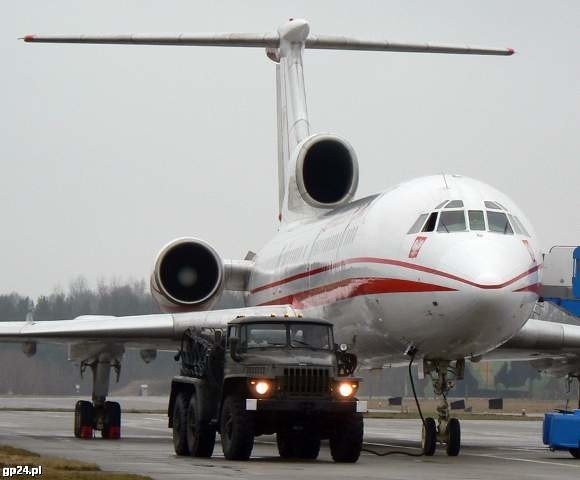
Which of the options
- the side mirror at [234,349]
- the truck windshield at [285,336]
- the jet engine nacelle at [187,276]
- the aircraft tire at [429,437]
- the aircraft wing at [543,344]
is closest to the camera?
the side mirror at [234,349]

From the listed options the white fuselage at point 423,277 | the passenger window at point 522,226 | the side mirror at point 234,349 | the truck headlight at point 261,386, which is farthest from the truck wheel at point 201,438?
the passenger window at point 522,226

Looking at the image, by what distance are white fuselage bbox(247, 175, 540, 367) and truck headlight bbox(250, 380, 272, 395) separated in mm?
3091

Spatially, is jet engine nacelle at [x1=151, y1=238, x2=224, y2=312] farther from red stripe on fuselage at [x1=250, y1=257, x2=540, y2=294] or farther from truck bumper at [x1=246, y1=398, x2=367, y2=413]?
truck bumper at [x1=246, y1=398, x2=367, y2=413]

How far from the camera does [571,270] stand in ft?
80.2

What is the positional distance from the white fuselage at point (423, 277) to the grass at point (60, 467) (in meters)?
5.76

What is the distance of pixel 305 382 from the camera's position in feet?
58.9

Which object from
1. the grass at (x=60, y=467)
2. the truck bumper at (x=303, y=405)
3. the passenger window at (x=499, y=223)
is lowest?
the grass at (x=60, y=467)

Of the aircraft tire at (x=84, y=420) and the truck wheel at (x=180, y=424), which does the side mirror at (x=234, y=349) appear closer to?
the truck wheel at (x=180, y=424)

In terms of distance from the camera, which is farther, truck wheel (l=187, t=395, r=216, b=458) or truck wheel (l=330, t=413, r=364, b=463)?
truck wheel (l=187, t=395, r=216, b=458)

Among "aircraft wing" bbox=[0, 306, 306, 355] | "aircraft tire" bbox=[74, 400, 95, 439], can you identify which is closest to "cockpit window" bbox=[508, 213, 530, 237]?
"aircraft wing" bbox=[0, 306, 306, 355]

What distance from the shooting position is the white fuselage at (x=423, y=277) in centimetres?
1933

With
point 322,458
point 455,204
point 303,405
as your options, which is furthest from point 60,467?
point 455,204

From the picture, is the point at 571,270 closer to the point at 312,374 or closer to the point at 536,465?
the point at 536,465

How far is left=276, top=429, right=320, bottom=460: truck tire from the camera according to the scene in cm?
1953
